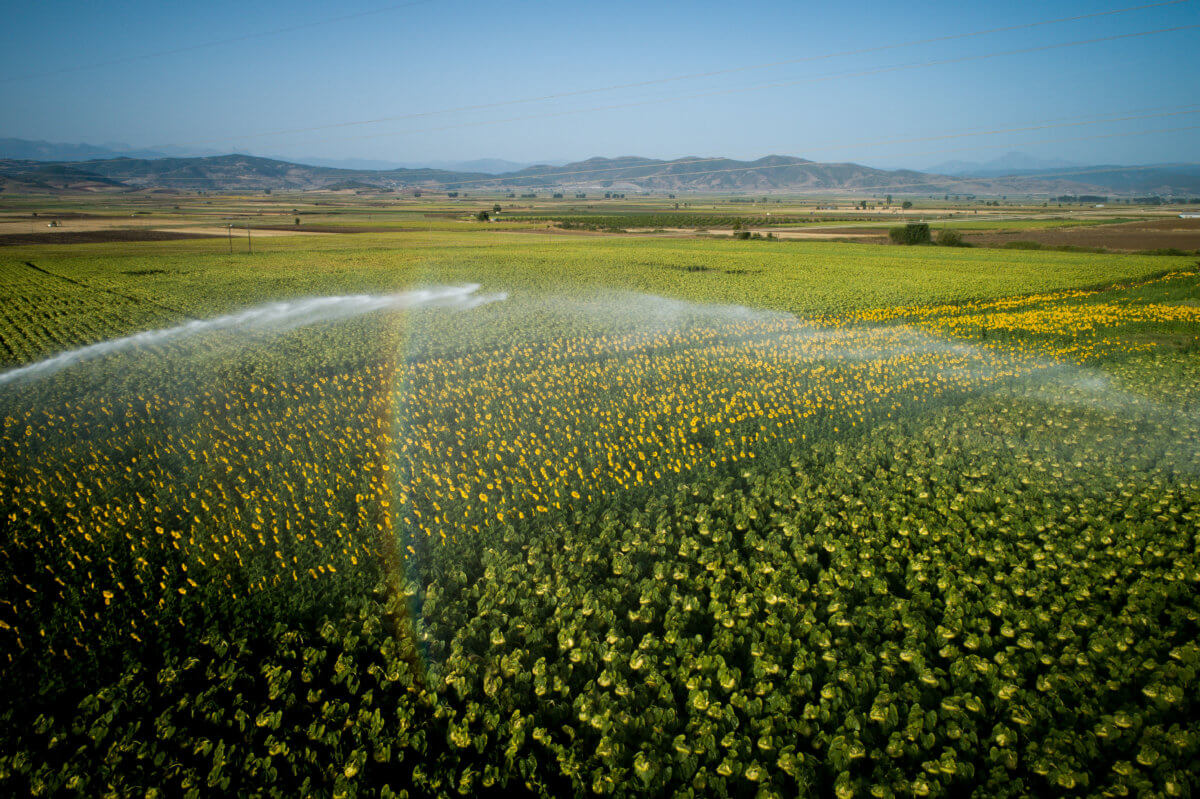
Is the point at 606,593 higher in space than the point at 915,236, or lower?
lower

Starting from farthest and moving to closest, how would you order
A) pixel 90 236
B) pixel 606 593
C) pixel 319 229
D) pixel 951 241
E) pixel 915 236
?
pixel 319 229, pixel 915 236, pixel 951 241, pixel 90 236, pixel 606 593

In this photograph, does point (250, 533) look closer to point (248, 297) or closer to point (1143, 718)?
point (1143, 718)

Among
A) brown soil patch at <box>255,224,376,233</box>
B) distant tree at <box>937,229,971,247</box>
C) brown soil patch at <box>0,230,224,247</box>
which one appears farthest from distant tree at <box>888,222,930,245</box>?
brown soil patch at <box>0,230,224,247</box>

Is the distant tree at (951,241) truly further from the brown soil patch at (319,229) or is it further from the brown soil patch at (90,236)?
the brown soil patch at (90,236)

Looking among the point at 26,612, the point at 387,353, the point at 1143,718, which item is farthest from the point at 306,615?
the point at 387,353

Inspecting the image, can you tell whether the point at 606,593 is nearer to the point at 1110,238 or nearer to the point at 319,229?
the point at 319,229

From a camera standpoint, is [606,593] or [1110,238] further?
[1110,238]

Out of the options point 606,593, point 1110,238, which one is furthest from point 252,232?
point 1110,238

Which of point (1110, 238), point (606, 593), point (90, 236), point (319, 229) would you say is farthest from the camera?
point (319, 229)

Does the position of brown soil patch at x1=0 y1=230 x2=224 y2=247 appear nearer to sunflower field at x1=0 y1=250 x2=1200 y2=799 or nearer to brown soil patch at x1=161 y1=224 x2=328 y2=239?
brown soil patch at x1=161 y1=224 x2=328 y2=239
